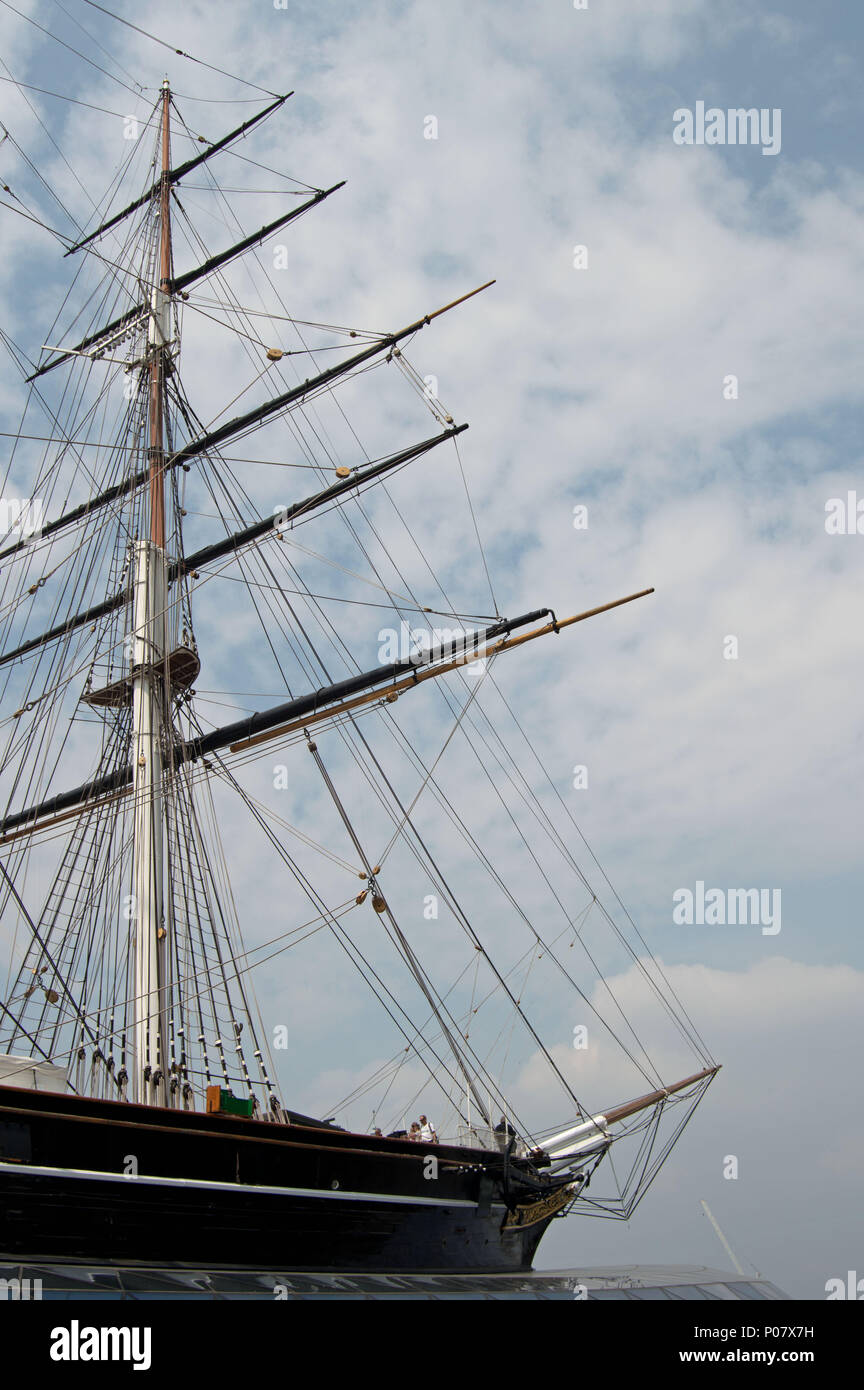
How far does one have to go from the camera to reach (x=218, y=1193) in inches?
530

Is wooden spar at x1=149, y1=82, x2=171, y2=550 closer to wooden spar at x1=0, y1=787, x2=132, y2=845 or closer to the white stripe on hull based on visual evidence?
wooden spar at x1=0, y1=787, x2=132, y2=845

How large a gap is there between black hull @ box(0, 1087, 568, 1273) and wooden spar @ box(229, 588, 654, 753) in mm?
8121

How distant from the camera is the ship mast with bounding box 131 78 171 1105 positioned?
53.8 ft

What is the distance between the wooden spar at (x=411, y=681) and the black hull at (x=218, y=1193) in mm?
8121

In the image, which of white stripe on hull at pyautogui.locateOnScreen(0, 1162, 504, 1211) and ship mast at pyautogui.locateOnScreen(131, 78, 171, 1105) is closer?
white stripe on hull at pyautogui.locateOnScreen(0, 1162, 504, 1211)

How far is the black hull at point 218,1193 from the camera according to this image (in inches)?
467

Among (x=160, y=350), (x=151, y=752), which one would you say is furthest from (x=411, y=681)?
(x=160, y=350)

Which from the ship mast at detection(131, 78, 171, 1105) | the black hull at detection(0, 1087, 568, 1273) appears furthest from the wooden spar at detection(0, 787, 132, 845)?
the black hull at detection(0, 1087, 568, 1273)

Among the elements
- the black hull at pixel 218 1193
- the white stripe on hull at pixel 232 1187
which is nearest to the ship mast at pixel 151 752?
the black hull at pixel 218 1193

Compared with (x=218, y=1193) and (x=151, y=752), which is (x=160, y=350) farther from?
(x=218, y=1193)

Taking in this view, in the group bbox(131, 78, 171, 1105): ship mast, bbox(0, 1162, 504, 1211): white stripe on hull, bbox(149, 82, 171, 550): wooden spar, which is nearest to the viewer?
bbox(0, 1162, 504, 1211): white stripe on hull

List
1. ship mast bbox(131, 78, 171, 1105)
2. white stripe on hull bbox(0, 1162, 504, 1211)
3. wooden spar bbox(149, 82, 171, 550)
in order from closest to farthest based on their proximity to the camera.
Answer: white stripe on hull bbox(0, 1162, 504, 1211) → ship mast bbox(131, 78, 171, 1105) → wooden spar bbox(149, 82, 171, 550)
